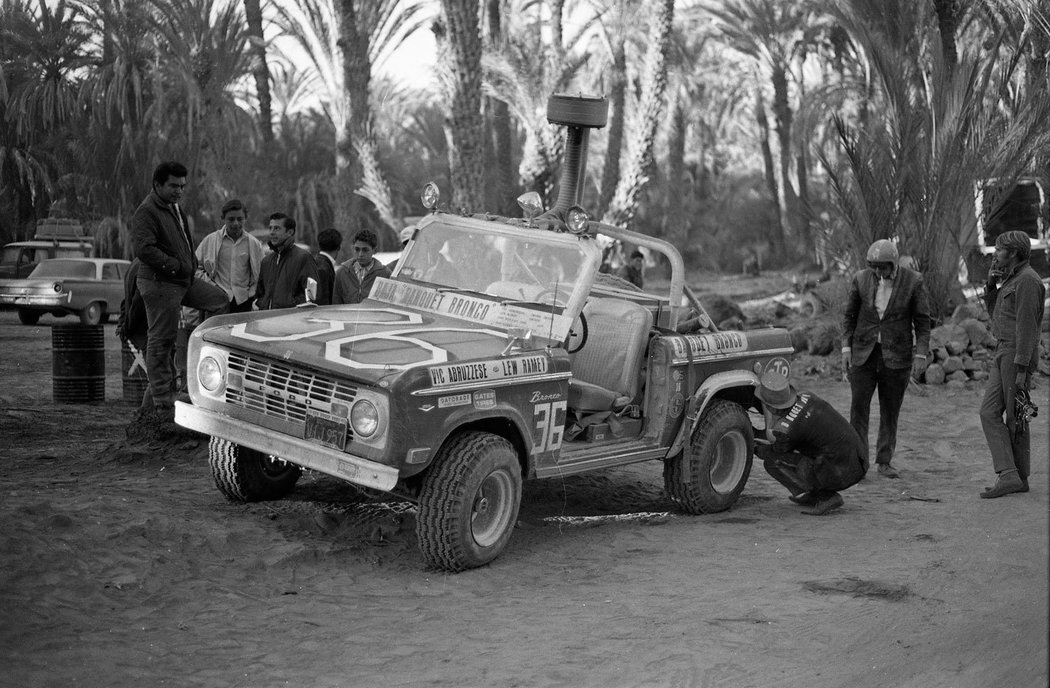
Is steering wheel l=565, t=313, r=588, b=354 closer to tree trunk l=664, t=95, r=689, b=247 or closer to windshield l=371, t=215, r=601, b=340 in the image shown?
windshield l=371, t=215, r=601, b=340

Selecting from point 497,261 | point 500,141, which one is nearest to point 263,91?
point 500,141

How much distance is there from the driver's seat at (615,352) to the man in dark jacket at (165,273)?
9.79 ft

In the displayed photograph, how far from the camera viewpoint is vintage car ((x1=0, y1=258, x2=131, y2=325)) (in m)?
21.0

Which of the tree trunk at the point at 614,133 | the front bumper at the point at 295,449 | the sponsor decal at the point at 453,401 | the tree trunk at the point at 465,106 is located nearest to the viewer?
the front bumper at the point at 295,449

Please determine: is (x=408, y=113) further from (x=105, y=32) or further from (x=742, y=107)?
(x=105, y=32)

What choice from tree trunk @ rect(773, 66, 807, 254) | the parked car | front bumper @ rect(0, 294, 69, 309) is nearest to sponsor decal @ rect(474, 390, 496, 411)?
front bumper @ rect(0, 294, 69, 309)

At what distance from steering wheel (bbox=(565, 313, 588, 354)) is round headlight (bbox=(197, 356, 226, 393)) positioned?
2.05 m

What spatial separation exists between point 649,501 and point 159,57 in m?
22.2

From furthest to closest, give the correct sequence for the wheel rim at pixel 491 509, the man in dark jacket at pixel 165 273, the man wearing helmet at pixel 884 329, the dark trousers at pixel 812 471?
the man wearing helmet at pixel 884 329 < the man in dark jacket at pixel 165 273 < the dark trousers at pixel 812 471 < the wheel rim at pixel 491 509

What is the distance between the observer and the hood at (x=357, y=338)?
6246mm

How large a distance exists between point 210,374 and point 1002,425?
5.62 m

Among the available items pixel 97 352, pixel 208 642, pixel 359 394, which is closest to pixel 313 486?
pixel 359 394

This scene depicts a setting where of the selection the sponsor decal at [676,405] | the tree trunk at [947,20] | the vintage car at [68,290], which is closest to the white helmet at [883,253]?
the sponsor decal at [676,405]

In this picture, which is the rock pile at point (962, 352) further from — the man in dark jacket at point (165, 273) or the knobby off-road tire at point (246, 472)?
the knobby off-road tire at point (246, 472)
